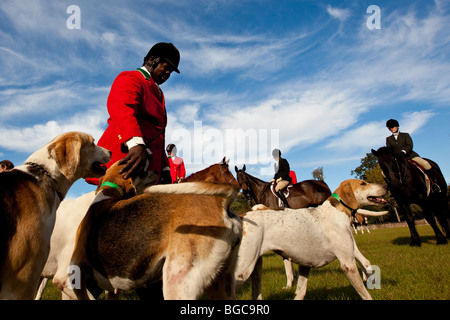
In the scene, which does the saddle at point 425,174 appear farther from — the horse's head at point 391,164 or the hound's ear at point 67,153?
the hound's ear at point 67,153

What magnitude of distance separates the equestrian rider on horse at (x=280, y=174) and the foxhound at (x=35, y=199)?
367 inches

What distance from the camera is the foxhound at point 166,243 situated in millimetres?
1990

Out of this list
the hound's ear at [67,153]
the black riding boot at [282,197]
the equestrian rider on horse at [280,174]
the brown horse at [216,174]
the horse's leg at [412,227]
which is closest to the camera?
the hound's ear at [67,153]

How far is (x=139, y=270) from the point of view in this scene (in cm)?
214

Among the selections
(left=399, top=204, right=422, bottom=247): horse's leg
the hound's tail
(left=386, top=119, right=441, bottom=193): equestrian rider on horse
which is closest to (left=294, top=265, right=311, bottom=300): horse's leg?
the hound's tail

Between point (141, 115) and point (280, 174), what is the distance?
10.3m

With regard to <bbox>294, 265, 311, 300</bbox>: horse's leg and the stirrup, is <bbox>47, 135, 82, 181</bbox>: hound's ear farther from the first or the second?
the stirrup

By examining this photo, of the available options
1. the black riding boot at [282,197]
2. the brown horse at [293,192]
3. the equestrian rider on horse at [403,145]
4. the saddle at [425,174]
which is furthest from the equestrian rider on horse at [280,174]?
the saddle at [425,174]

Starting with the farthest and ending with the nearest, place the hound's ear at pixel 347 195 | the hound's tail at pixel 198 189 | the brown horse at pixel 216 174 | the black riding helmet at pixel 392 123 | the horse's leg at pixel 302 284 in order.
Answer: the black riding helmet at pixel 392 123
the brown horse at pixel 216 174
the hound's ear at pixel 347 195
the horse's leg at pixel 302 284
the hound's tail at pixel 198 189

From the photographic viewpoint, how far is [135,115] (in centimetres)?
277

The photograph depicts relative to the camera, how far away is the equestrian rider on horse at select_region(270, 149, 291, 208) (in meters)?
11.5
